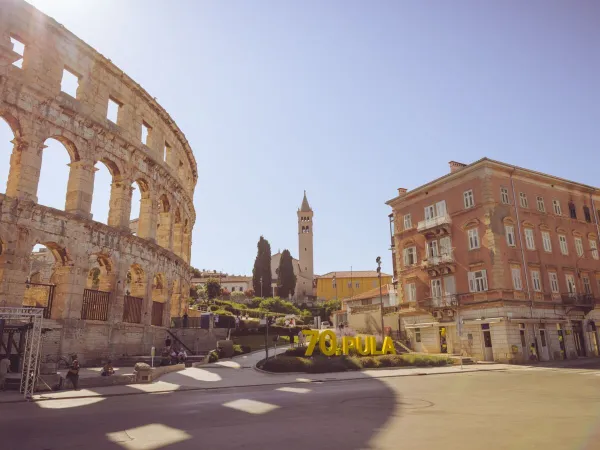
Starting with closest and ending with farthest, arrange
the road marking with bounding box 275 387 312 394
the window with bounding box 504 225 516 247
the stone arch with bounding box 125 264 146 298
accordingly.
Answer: the road marking with bounding box 275 387 312 394 → the stone arch with bounding box 125 264 146 298 → the window with bounding box 504 225 516 247

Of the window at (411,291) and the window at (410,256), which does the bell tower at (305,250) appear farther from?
the window at (411,291)

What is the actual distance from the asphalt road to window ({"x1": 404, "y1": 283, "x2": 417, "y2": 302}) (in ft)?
82.6

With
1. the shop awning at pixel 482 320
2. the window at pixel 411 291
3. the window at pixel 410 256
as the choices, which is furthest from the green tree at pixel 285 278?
the shop awning at pixel 482 320

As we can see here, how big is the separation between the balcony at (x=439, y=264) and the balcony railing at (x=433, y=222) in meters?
2.72

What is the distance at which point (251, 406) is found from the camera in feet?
38.0

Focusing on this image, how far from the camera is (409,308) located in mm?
40281

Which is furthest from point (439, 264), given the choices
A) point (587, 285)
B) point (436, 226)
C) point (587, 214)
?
point (587, 214)

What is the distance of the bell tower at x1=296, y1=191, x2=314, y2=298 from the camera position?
98387mm

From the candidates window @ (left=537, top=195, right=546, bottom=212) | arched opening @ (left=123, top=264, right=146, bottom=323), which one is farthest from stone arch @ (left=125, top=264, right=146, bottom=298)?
window @ (left=537, top=195, right=546, bottom=212)

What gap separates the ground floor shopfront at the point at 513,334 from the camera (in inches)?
1242

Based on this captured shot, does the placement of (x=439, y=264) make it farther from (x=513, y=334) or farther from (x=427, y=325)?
(x=513, y=334)

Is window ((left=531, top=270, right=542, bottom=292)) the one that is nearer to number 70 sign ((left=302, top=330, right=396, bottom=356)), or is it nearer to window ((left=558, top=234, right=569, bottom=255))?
window ((left=558, top=234, right=569, bottom=255))

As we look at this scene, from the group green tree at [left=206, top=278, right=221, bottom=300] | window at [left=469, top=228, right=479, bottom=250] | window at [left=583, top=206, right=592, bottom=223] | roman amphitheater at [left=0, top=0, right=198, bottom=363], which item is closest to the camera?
roman amphitheater at [left=0, top=0, right=198, bottom=363]

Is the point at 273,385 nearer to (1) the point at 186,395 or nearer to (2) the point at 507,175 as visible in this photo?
(1) the point at 186,395
